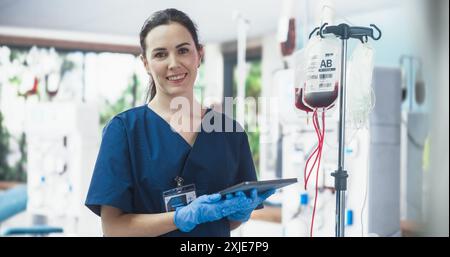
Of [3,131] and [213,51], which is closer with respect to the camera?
[3,131]

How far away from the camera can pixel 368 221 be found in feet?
8.50

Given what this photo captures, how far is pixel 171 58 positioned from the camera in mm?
1424

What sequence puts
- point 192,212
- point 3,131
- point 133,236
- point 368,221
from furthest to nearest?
point 3,131
point 368,221
point 133,236
point 192,212

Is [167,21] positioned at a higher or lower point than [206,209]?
higher

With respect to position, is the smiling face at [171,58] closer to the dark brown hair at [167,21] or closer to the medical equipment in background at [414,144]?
the dark brown hair at [167,21]

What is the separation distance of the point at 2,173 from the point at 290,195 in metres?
2.98

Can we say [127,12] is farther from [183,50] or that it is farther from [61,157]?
[61,157]

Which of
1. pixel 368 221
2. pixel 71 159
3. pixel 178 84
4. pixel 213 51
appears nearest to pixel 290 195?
pixel 368 221

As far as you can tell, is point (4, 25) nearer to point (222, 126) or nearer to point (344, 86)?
point (222, 126)

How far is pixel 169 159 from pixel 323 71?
1.57 feet

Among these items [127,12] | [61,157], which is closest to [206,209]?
[127,12]

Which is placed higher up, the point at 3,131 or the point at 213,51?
the point at 213,51

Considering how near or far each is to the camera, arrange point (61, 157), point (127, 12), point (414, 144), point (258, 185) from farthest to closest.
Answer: point (61, 157) → point (414, 144) → point (127, 12) → point (258, 185)

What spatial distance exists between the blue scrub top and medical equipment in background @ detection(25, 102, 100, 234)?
6.22 ft
